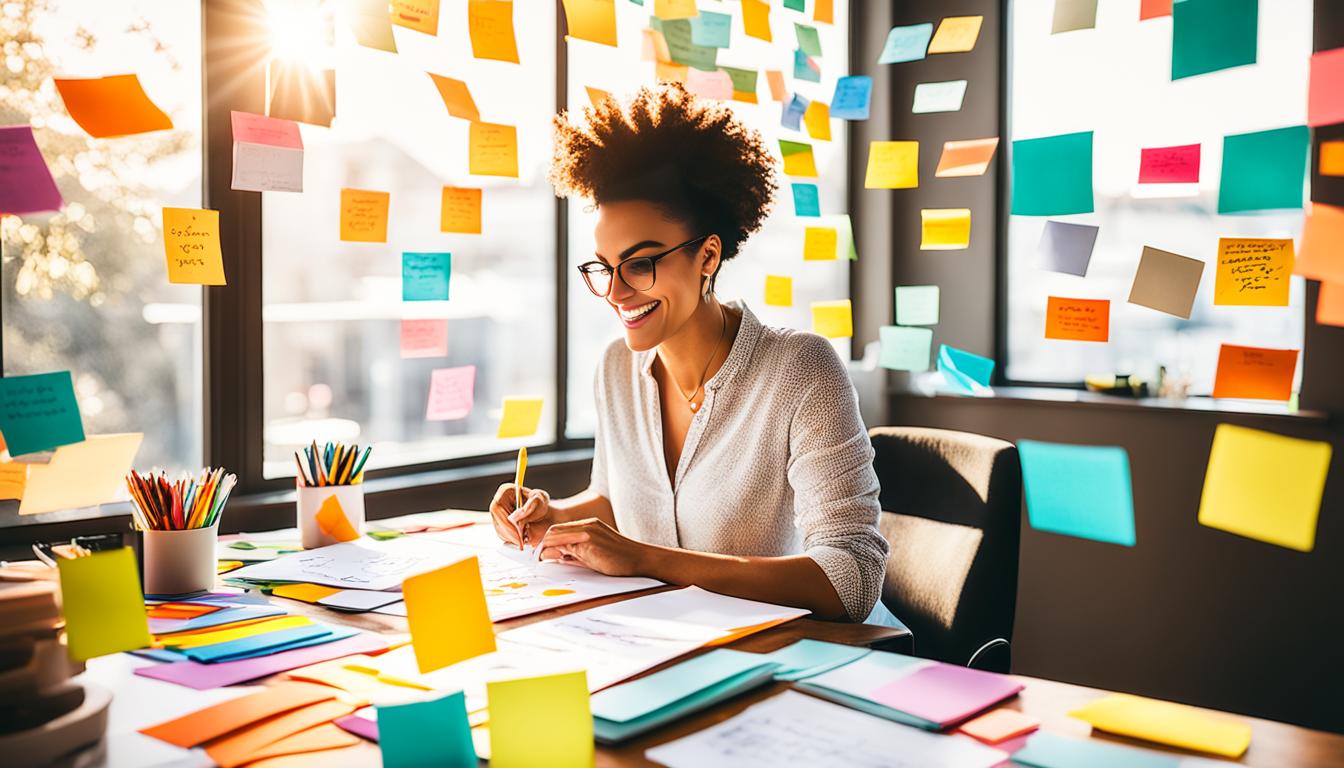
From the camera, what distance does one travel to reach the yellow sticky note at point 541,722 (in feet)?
2.75

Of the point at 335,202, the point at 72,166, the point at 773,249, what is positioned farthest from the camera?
the point at 773,249

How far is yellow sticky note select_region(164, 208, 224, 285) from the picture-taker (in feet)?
5.78

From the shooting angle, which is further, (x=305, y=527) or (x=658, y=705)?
(x=305, y=527)

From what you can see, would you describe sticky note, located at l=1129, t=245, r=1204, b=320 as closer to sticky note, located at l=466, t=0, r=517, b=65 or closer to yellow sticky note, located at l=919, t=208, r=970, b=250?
yellow sticky note, located at l=919, t=208, r=970, b=250

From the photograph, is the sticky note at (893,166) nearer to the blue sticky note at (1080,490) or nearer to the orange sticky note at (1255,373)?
the blue sticky note at (1080,490)

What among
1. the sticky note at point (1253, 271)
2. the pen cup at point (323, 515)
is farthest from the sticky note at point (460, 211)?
the sticky note at point (1253, 271)

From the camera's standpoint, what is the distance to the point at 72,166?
5.72 feet

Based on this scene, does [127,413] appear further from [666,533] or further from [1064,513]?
[1064,513]

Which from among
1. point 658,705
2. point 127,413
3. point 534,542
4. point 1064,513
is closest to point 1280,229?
point 1064,513

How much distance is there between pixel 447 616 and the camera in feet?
3.34

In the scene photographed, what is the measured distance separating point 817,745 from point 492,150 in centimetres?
172

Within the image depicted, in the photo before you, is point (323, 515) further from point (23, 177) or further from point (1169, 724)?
point (1169, 724)

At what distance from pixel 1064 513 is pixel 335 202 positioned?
204 cm

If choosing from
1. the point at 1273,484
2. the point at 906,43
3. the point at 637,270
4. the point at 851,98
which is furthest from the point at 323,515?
the point at 906,43
